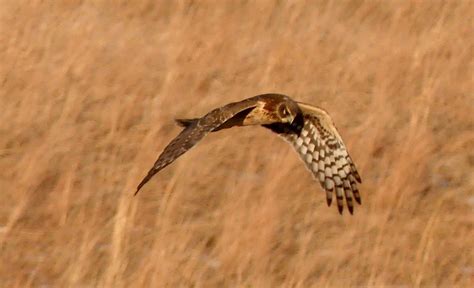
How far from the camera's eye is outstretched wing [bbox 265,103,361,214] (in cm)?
576

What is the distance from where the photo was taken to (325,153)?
5.82 meters

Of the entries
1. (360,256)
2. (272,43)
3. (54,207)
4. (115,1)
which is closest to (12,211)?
(54,207)

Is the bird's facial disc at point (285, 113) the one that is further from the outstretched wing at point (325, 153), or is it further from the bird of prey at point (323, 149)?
the outstretched wing at point (325, 153)

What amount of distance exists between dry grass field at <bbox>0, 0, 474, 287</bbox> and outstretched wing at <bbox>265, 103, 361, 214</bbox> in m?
0.50

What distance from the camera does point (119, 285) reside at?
5812mm

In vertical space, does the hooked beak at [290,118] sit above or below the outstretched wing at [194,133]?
above

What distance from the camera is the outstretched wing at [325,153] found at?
5.76 m

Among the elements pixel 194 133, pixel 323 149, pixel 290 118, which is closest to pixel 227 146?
Answer: pixel 323 149

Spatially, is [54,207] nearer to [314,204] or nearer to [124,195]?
[124,195]

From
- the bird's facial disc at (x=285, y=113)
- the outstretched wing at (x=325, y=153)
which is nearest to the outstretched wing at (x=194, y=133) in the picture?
the bird's facial disc at (x=285, y=113)

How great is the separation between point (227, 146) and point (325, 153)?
149 cm

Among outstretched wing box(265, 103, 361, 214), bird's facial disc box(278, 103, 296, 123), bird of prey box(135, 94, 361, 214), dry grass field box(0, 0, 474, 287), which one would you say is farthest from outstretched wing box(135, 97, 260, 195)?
dry grass field box(0, 0, 474, 287)

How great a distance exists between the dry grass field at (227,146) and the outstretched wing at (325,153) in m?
0.50

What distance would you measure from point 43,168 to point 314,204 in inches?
55.5
